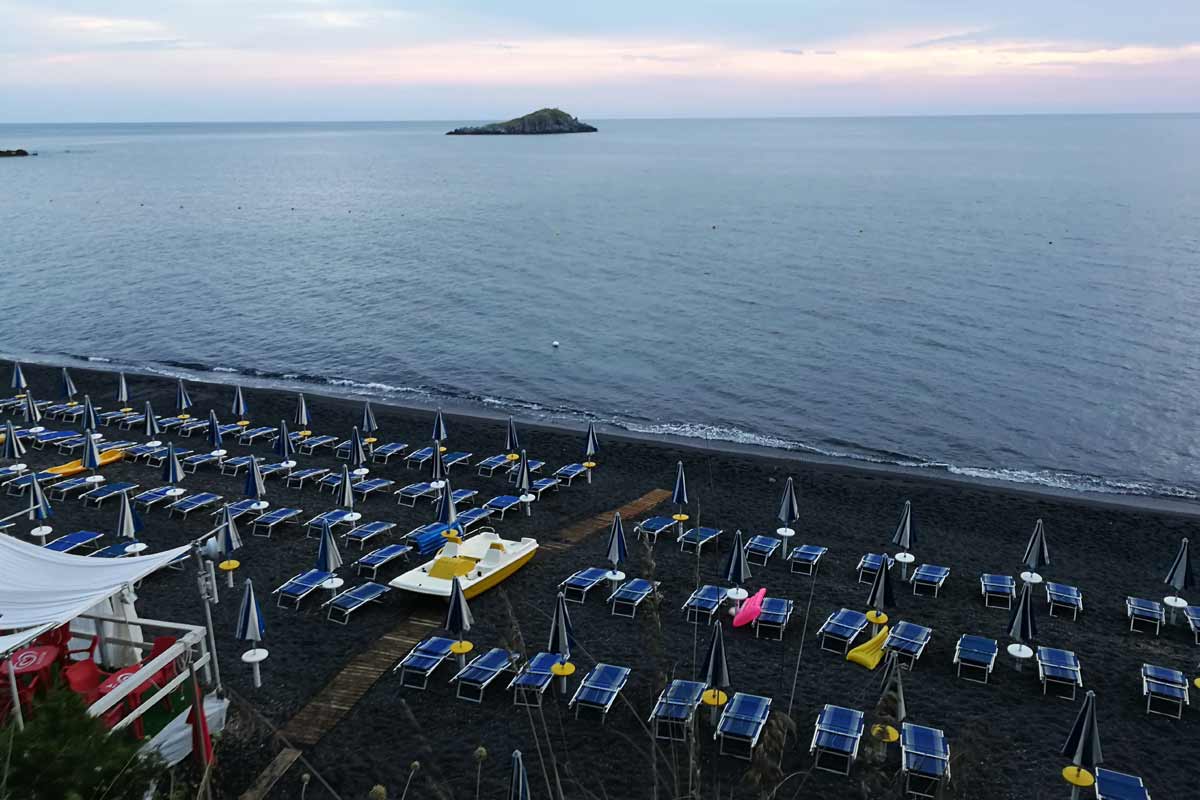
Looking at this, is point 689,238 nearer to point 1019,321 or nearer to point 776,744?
point 1019,321

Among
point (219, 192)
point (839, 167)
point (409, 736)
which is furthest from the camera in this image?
point (839, 167)

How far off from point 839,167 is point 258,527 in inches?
5832

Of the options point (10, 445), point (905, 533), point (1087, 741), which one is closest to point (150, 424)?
point (10, 445)

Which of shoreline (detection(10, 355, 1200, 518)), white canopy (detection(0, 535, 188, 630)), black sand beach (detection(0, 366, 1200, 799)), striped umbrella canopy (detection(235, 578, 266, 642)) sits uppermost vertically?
white canopy (detection(0, 535, 188, 630))

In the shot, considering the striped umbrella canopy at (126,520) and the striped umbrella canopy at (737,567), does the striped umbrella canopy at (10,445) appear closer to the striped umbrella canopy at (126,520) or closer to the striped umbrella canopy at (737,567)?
the striped umbrella canopy at (126,520)

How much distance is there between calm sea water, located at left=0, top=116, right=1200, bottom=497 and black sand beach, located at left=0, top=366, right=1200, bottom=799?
7.74m

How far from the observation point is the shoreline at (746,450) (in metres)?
26.2

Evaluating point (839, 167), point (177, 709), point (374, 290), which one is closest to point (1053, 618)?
point (177, 709)

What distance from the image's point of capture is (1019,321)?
46.8m

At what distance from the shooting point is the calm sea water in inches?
1374

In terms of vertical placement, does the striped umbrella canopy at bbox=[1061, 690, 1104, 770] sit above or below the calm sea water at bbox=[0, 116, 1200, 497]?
above

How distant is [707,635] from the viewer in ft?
52.2

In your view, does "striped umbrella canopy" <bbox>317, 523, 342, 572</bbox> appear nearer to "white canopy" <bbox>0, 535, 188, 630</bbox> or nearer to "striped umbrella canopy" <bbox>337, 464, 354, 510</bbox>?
"striped umbrella canopy" <bbox>337, 464, 354, 510</bbox>

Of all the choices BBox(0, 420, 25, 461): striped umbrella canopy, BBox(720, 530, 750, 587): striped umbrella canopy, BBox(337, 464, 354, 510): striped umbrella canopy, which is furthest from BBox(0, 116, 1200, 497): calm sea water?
BBox(720, 530, 750, 587): striped umbrella canopy
